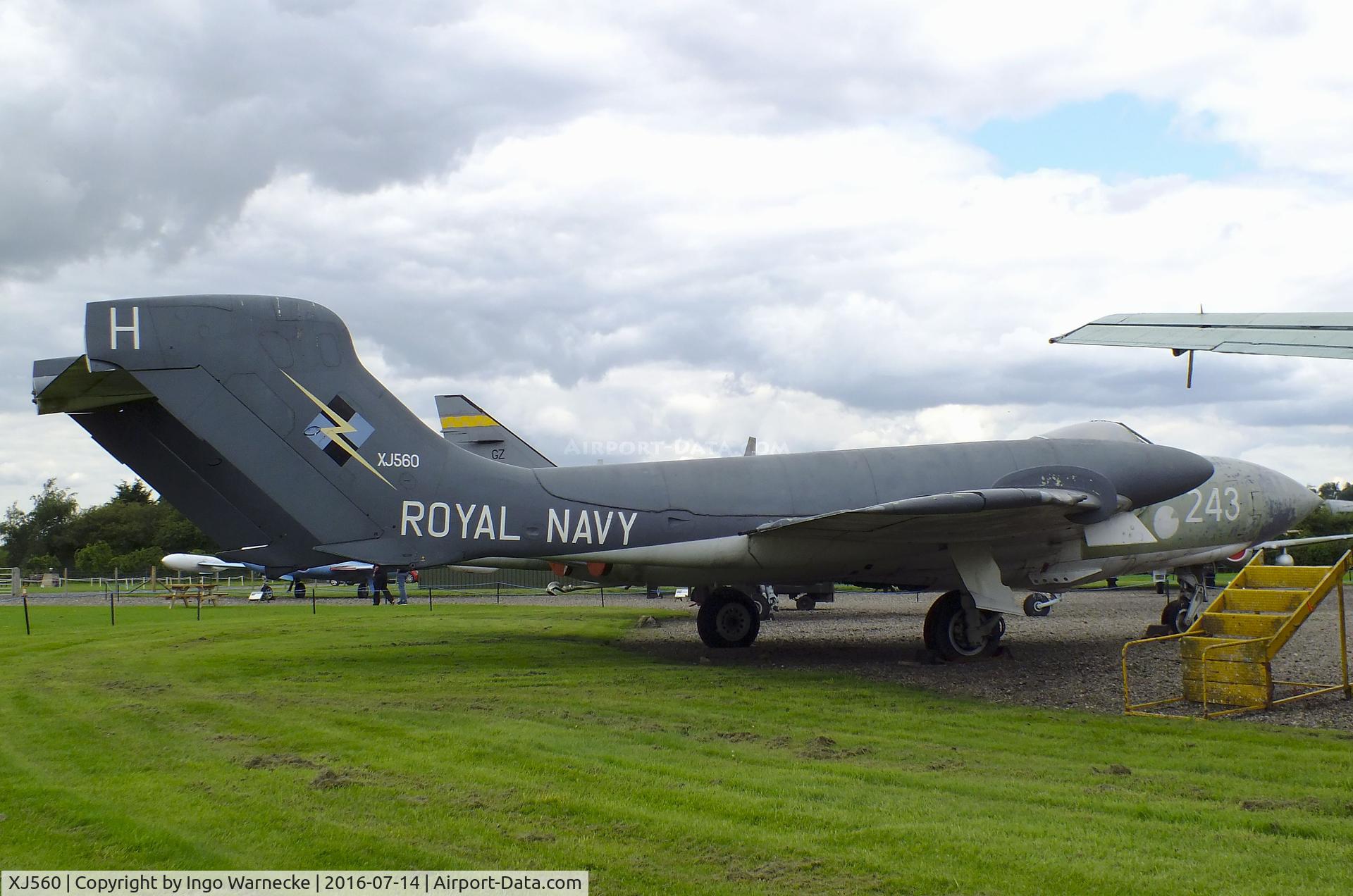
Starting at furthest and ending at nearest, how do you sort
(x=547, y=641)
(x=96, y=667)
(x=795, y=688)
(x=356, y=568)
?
(x=356, y=568) < (x=547, y=641) < (x=96, y=667) < (x=795, y=688)

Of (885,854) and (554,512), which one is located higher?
(554,512)

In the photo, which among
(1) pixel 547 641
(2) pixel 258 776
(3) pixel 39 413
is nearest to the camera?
(2) pixel 258 776

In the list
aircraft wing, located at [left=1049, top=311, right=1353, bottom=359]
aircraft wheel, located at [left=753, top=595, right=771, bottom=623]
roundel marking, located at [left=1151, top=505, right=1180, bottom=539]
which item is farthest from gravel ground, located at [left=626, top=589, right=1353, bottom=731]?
aircraft wing, located at [left=1049, top=311, right=1353, bottom=359]

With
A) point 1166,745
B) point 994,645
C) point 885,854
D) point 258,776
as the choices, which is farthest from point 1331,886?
point 994,645

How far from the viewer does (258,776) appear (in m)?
7.13

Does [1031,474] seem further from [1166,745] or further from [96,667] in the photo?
[96,667]

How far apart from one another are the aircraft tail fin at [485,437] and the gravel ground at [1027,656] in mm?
5667

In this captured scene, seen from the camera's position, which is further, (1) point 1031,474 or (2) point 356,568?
(2) point 356,568

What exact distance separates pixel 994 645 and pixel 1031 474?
2.65 m

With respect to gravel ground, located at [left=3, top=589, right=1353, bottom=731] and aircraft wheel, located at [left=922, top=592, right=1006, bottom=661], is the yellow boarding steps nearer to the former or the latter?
gravel ground, located at [left=3, top=589, right=1353, bottom=731]

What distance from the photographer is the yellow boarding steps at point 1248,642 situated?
33.4 feet

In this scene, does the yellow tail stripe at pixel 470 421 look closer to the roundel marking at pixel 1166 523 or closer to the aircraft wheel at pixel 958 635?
the aircraft wheel at pixel 958 635

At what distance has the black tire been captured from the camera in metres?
16.9

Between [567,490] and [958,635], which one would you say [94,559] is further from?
[958,635]
